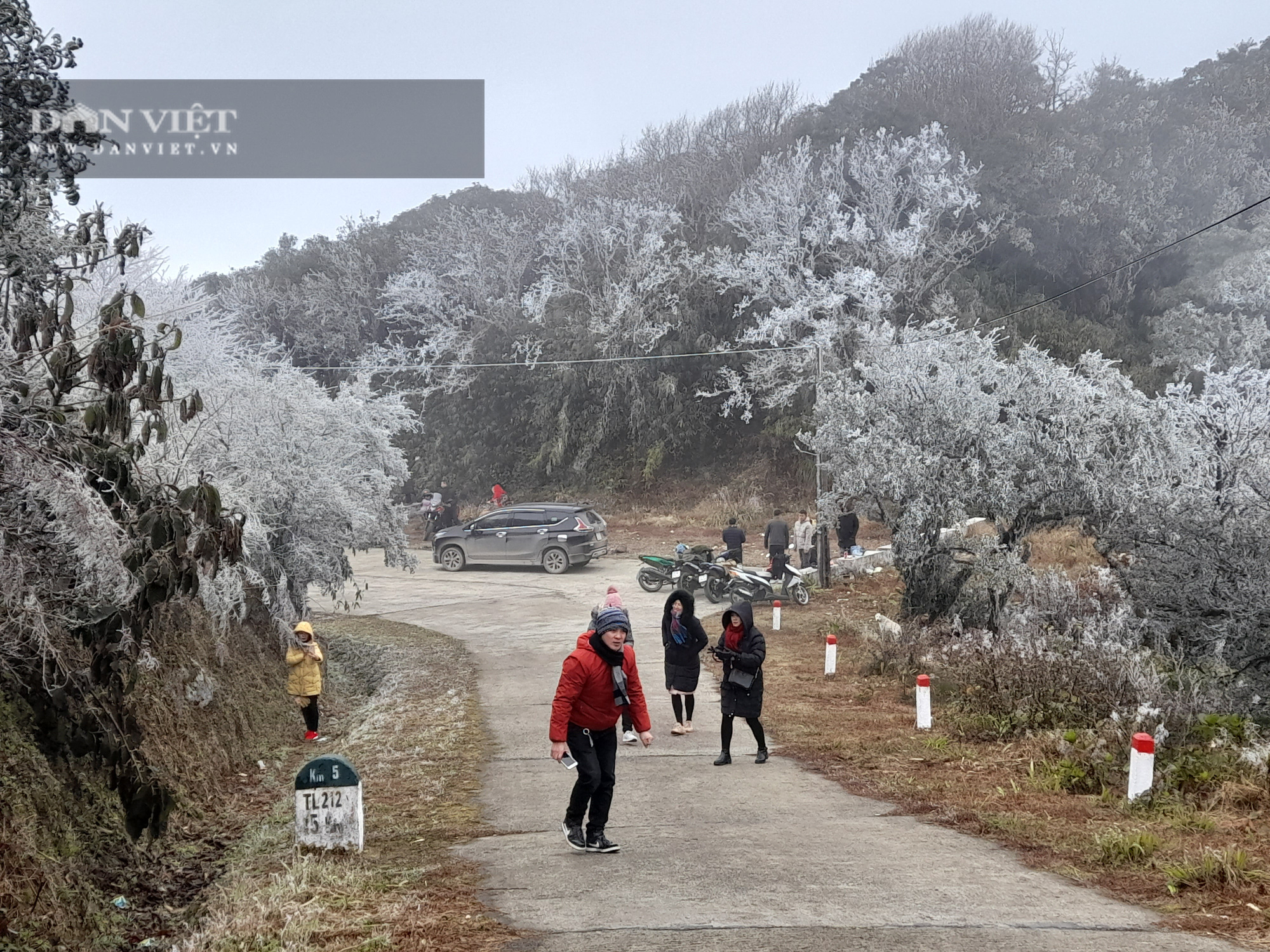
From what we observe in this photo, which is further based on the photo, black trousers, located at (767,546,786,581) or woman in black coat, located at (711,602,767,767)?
black trousers, located at (767,546,786,581)

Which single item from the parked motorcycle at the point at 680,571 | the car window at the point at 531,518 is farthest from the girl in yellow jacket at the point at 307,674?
the car window at the point at 531,518

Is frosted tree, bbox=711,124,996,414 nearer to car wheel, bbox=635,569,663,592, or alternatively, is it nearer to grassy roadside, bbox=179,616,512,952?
car wheel, bbox=635,569,663,592

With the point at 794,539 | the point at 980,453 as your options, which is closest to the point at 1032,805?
the point at 980,453

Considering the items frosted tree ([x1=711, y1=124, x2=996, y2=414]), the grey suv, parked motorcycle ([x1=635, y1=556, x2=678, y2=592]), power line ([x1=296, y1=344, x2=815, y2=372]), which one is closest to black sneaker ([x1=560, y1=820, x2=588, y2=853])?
parked motorcycle ([x1=635, y1=556, x2=678, y2=592])

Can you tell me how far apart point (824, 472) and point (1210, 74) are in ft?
91.6

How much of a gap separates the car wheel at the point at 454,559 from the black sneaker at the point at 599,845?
74.5 feet

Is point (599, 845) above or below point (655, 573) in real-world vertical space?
below

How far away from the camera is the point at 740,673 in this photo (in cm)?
959

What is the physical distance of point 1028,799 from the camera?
27.6ft

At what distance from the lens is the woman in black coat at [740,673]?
31.4ft

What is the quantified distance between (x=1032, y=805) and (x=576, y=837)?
3.63 meters

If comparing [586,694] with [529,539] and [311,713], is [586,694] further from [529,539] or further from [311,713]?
[529,539]

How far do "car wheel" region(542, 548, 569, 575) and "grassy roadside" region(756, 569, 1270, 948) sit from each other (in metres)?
13.8

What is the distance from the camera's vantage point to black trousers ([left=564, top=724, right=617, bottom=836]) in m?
6.86
